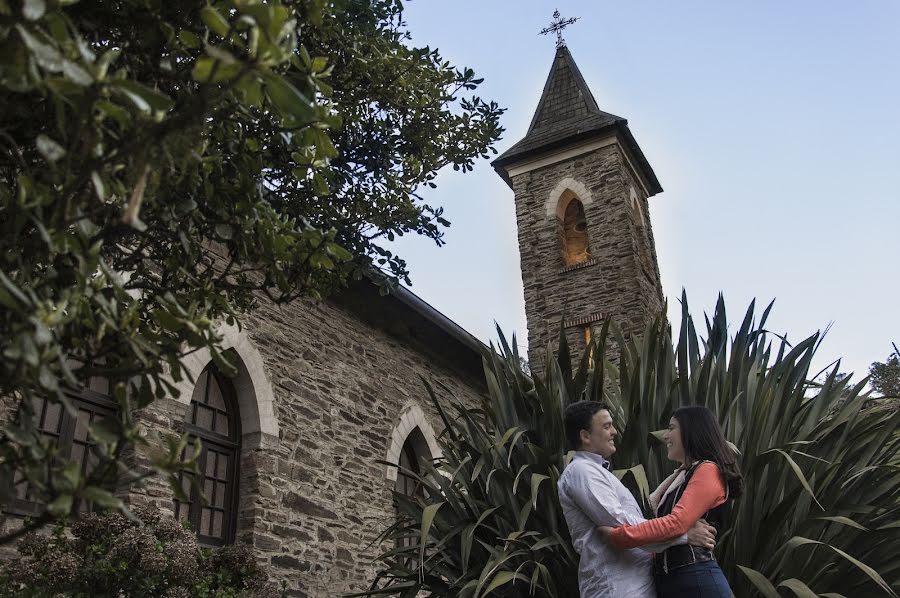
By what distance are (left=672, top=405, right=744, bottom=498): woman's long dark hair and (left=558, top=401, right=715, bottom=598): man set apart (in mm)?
214

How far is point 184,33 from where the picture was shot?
1.80 m

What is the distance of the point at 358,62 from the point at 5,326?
12.6 feet

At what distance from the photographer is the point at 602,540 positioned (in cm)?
261

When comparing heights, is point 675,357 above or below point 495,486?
above

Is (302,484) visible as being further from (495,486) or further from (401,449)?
(495,486)

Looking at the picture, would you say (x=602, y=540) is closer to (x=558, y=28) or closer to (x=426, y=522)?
(x=426, y=522)

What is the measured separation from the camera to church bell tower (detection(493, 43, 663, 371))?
517 inches

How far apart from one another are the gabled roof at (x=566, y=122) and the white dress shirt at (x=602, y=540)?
12165 mm

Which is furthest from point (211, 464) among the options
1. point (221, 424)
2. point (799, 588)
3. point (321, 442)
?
point (799, 588)

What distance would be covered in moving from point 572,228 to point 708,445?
12037 mm

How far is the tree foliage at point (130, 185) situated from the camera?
4.39ft

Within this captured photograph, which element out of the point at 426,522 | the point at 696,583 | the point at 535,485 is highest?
the point at 535,485

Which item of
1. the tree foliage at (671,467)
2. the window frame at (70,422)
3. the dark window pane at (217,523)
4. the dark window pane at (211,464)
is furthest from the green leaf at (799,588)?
the dark window pane at (211,464)

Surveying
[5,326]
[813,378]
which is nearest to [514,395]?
[813,378]
